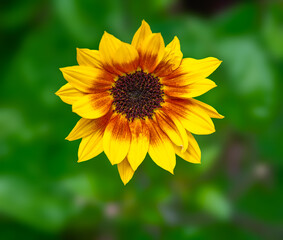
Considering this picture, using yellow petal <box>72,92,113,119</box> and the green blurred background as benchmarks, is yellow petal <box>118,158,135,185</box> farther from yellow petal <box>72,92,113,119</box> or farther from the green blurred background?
the green blurred background

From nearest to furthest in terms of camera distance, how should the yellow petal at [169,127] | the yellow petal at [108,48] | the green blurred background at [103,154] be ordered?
the yellow petal at [108,48]
the yellow petal at [169,127]
the green blurred background at [103,154]

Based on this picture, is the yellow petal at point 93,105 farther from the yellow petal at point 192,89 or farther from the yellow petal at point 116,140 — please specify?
the yellow petal at point 192,89

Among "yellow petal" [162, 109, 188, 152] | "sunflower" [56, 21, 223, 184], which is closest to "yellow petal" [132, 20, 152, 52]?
"sunflower" [56, 21, 223, 184]

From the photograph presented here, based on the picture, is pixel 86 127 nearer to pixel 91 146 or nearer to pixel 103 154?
pixel 91 146

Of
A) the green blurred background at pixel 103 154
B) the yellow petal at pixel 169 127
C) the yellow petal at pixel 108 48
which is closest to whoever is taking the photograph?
the yellow petal at pixel 108 48

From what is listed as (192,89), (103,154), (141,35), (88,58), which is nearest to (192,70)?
(192,89)

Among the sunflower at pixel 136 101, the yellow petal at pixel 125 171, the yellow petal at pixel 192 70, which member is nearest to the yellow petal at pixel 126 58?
the sunflower at pixel 136 101

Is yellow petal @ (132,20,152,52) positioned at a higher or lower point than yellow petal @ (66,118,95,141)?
higher
